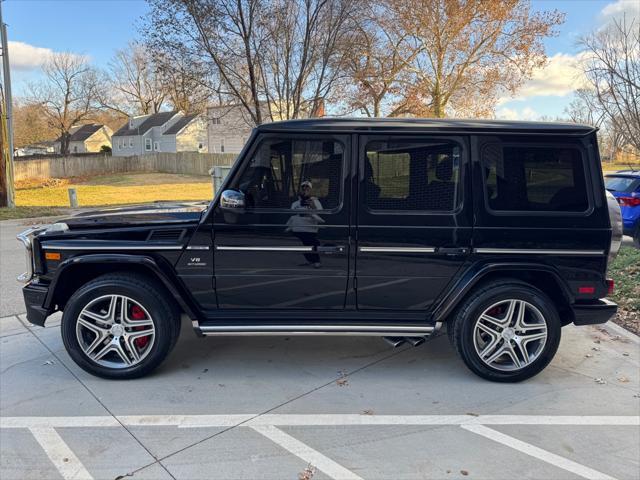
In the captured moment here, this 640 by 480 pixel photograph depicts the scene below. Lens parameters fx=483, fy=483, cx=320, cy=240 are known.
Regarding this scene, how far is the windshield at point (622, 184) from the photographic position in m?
9.46

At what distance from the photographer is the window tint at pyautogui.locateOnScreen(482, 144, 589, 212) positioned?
365 cm

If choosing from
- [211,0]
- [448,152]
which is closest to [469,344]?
[448,152]

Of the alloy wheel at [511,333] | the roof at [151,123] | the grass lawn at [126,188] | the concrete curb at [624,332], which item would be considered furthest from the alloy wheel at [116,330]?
the roof at [151,123]

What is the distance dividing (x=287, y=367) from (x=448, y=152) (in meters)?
2.20

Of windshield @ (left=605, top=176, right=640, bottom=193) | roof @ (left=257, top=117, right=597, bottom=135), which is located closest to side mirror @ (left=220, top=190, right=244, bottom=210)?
roof @ (left=257, top=117, right=597, bottom=135)

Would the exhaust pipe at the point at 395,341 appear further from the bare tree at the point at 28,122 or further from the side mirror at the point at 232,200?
the bare tree at the point at 28,122

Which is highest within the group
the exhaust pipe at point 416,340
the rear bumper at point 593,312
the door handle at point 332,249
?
the door handle at point 332,249

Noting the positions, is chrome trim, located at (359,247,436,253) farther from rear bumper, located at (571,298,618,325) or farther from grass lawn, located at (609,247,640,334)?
grass lawn, located at (609,247,640,334)

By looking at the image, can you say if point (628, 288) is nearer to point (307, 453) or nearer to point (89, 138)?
point (307, 453)

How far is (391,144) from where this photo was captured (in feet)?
12.0

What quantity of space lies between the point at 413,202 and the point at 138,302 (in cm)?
222

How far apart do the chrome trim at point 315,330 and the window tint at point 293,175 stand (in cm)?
93

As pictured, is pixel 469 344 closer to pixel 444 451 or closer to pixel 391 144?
pixel 444 451

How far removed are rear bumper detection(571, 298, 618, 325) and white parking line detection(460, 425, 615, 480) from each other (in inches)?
50.1
